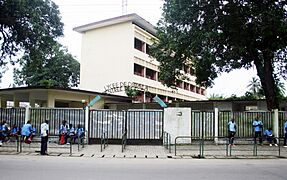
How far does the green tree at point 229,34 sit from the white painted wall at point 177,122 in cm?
385

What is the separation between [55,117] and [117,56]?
75.0 feet

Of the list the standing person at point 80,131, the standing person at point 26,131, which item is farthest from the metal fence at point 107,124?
the standing person at point 26,131

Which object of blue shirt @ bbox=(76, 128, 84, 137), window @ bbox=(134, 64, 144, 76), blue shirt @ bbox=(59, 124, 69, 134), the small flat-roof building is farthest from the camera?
window @ bbox=(134, 64, 144, 76)

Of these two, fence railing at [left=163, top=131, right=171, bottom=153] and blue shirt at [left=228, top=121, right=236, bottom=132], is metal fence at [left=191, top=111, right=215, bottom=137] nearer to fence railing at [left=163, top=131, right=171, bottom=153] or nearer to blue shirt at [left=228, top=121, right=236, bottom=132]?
blue shirt at [left=228, top=121, right=236, bottom=132]

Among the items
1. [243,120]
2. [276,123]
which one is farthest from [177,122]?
[276,123]

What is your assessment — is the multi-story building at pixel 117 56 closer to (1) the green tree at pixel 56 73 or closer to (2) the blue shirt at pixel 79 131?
(1) the green tree at pixel 56 73

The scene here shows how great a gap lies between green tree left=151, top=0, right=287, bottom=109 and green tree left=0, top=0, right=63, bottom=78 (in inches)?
301

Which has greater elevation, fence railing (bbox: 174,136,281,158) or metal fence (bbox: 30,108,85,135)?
metal fence (bbox: 30,108,85,135)

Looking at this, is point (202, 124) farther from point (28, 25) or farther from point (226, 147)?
point (28, 25)

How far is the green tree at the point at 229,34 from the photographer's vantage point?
17906 mm

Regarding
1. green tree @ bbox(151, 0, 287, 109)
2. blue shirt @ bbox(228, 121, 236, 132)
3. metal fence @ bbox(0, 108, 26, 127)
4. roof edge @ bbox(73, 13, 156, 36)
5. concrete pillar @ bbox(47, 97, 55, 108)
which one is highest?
roof edge @ bbox(73, 13, 156, 36)

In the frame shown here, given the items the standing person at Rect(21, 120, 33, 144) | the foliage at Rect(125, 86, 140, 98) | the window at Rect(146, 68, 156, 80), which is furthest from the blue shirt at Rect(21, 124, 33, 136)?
the window at Rect(146, 68, 156, 80)

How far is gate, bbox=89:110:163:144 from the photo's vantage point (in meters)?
20.0

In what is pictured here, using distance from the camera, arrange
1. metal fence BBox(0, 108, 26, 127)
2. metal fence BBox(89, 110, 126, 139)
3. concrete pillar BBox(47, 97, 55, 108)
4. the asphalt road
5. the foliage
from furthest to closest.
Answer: the foliage
concrete pillar BBox(47, 97, 55, 108)
metal fence BBox(0, 108, 26, 127)
metal fence BBox(89, 110, 126, 139)
the asphalt road
